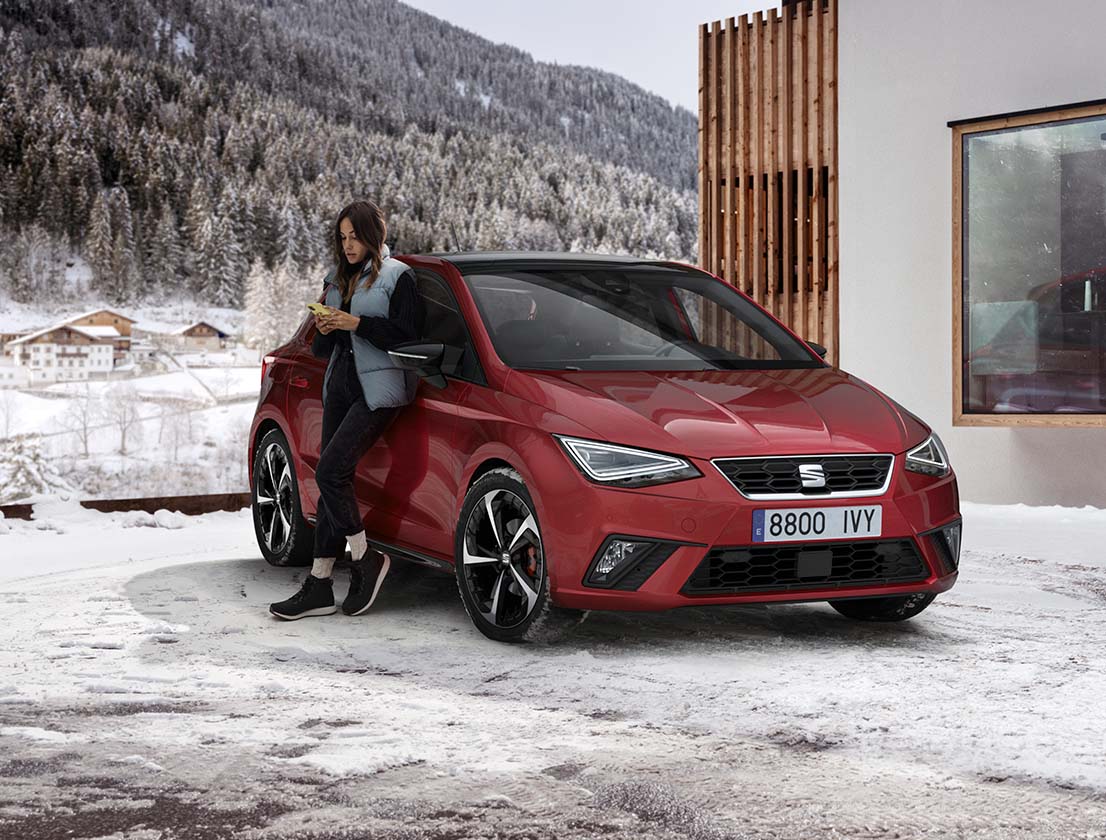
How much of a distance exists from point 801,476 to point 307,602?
7.75 feet

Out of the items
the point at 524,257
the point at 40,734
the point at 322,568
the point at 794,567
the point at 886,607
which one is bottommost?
the point at 40,734

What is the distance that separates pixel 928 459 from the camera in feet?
19.5

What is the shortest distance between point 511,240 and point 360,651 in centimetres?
1595

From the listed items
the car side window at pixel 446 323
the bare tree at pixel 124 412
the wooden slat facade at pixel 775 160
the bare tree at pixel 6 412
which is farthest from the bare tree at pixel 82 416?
the car side window at pixel 446 323

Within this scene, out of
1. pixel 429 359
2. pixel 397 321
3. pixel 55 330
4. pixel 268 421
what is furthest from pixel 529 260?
pixel 55 330

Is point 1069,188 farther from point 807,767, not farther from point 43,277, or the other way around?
point 43,277

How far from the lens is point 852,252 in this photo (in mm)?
13953

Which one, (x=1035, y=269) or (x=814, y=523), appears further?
(x=1035, y=269)

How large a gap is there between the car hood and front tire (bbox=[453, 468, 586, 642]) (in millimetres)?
389

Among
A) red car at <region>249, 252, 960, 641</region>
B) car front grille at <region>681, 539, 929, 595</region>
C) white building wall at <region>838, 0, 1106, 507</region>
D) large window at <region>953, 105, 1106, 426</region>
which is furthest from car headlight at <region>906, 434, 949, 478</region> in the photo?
white building wall at <region>838, 0, 1106, 507</region>

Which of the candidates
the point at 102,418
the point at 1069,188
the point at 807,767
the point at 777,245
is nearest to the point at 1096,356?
the point at 1069,188

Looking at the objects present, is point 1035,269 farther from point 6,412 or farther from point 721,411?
point 6,412

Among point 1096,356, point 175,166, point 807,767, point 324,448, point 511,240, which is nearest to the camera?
point 807,767

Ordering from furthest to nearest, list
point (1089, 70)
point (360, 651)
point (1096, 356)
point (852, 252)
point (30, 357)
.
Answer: point (30, 357) < point (852, 252) < point (1089, 70) < point (1096, 356) < point (360, 651)
